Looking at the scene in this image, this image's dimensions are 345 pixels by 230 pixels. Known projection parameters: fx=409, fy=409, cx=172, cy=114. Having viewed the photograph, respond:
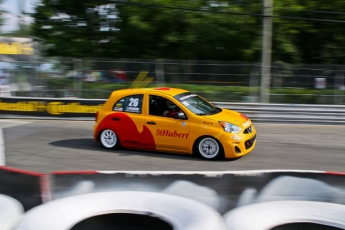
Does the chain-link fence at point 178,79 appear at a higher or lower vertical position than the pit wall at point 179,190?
higher

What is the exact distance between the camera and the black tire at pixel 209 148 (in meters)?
8.79

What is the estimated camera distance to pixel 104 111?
9.99 meters

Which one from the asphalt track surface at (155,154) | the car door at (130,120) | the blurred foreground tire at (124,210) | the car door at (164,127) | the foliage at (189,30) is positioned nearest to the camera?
the blurred foreground tire at (124,210)

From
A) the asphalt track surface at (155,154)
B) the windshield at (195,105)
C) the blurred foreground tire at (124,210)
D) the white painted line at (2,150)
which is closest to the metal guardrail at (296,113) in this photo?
the asphalt track surface at (155,154)

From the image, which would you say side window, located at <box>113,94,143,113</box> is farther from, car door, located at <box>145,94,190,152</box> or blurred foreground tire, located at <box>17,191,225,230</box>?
blurred foreground tire, located at <box>17,191,225,230</box>

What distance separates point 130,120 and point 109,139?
0.88m

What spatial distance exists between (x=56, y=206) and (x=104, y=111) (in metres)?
5.78

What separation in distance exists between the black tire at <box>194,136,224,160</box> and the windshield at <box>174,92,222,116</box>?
616 millimetres

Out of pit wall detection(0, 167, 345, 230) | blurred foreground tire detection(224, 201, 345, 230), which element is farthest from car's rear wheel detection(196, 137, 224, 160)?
blurred foreground tire detection(224, 201, 345, 230)

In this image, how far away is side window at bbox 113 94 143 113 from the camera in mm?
9516

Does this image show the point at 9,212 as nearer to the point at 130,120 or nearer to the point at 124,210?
the point at 124,210

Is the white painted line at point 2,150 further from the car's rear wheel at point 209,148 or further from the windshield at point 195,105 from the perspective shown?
the car's rear wheel at point 209,148

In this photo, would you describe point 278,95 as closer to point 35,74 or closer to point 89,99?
point 89,99

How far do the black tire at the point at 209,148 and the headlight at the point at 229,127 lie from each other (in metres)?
0.34
